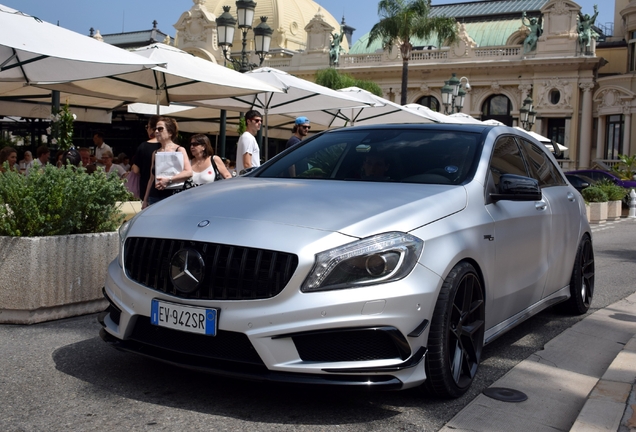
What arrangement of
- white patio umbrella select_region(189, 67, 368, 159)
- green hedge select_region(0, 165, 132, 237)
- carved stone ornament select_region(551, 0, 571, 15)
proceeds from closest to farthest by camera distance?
green hedge select_region(0, 165, 132, 237)
white patio umbrella select_region(189, 67, 368, 159)
carved stone ornament select_region(551, 0, 571, 15)

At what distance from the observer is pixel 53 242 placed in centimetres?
568

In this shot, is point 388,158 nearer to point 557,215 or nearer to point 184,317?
point 557,215

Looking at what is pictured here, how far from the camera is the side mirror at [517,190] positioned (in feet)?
15.8

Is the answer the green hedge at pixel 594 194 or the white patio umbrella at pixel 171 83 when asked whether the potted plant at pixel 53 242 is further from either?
the green hedge at pixel 594 194

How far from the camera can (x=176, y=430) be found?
11.7 feet

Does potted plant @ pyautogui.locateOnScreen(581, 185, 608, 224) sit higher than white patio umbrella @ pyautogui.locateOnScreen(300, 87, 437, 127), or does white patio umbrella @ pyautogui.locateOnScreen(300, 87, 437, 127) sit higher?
white patio umbrella @ pyautogui.locateOnScreen(300, 87, 437, 127)

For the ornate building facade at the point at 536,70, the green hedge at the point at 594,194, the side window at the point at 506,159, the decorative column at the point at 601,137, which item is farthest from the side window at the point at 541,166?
the decorative column at the point at 601,137

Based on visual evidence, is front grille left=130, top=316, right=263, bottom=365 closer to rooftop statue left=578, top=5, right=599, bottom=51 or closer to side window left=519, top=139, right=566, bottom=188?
side window left=519, top=139, right=566, bottom=188

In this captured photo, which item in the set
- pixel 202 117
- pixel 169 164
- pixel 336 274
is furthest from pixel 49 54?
pixel 202 117

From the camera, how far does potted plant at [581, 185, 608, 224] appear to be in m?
24.2

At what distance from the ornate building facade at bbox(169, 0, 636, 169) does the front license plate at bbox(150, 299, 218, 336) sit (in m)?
53.4

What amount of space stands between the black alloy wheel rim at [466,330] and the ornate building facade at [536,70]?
52612mm

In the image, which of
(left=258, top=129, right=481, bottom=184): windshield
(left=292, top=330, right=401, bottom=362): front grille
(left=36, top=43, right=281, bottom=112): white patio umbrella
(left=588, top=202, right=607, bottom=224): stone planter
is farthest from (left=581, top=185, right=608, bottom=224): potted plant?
(left=292, top=330, right=401, bottom=362): front grille

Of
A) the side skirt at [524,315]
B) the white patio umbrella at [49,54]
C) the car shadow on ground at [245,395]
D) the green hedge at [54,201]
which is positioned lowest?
the car shadow on ground at [245,395]
